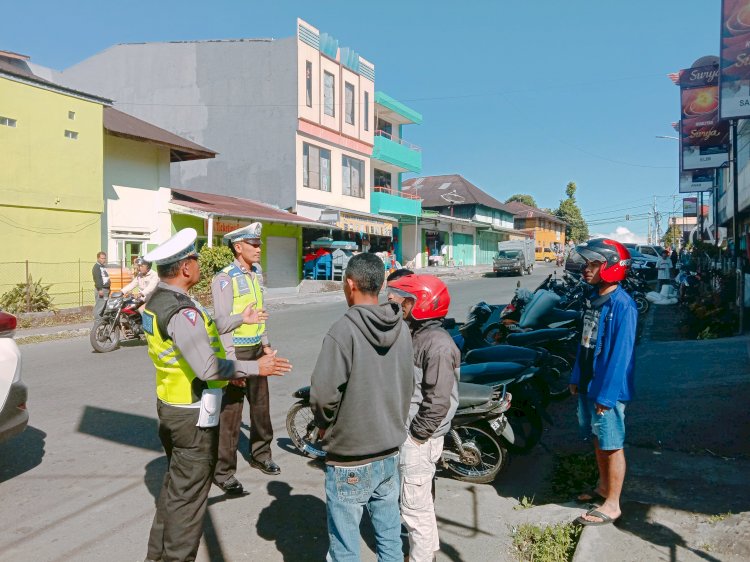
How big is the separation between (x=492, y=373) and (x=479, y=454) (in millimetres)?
852

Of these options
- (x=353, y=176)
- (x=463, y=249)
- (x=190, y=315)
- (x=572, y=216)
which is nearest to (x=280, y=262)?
(x=353, y=176)

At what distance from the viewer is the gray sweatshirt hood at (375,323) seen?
2555mm

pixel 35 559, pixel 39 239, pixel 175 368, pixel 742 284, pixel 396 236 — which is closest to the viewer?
pixel 175 368

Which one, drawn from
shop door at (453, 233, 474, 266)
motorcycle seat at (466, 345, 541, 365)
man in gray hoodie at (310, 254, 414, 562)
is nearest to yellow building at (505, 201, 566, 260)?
shop door at (453, 233, 474, 266)

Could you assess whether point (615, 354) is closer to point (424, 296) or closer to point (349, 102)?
point (424, 296)

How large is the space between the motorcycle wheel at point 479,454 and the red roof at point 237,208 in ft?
54.3

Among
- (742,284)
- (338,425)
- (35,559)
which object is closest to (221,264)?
(742,284)

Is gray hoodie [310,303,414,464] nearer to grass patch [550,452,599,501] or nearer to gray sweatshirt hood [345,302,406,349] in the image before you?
gray sweatshirt hood [345,302,406,349]

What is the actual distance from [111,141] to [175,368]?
1802cm

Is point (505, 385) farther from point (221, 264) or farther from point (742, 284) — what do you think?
point (221, 264)

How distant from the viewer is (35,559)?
11.4 feet

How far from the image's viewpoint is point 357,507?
8.59ft

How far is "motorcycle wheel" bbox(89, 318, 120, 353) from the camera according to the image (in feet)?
34.1

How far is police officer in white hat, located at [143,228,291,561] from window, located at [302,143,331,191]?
2472 centimetres
